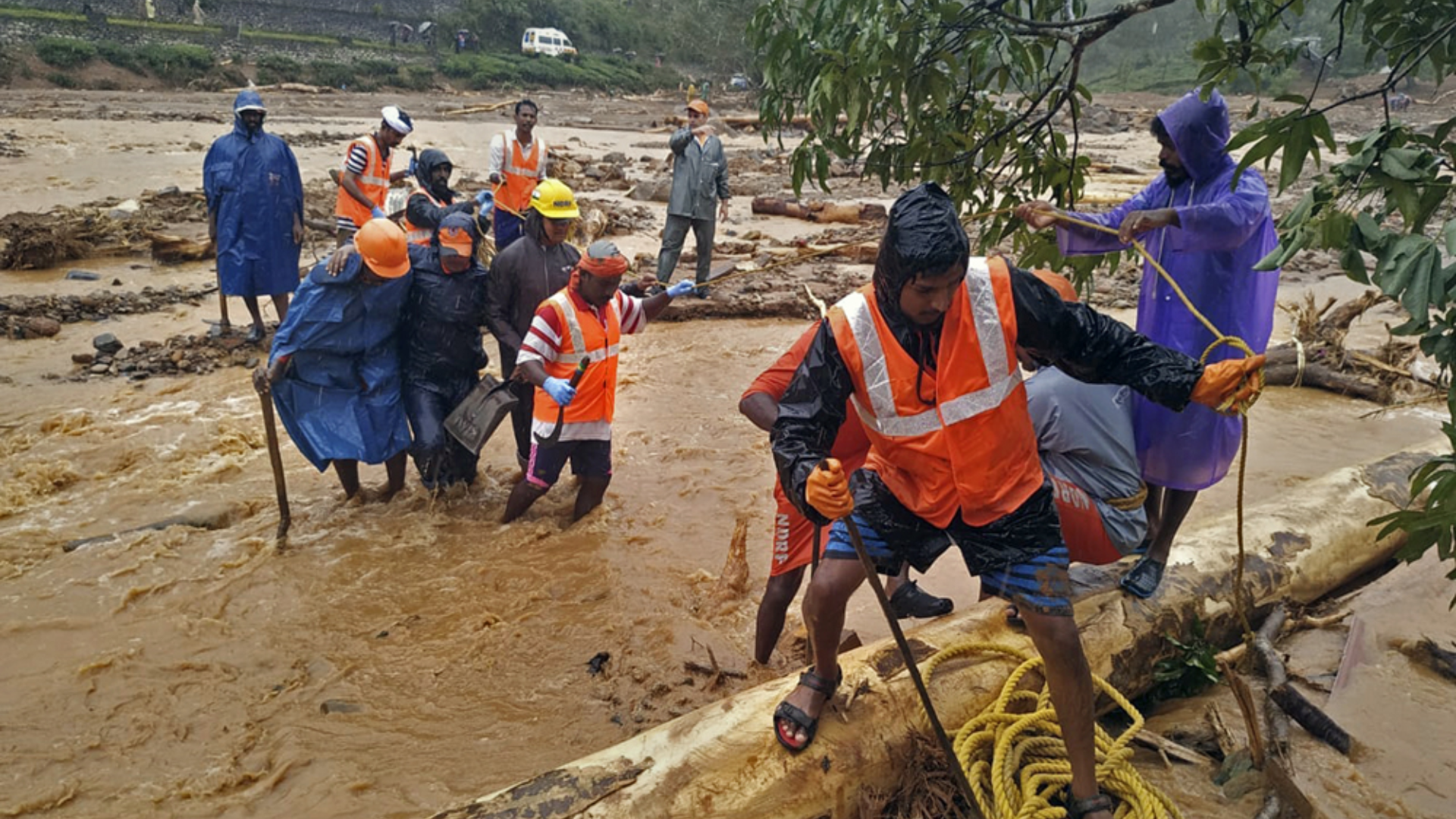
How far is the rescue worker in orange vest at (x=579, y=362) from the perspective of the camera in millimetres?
4672

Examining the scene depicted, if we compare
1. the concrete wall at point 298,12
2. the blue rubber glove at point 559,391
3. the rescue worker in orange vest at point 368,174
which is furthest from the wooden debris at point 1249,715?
the concrete wall at point 298,12

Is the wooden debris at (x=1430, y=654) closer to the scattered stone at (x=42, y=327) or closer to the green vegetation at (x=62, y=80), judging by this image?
the scattered stone at (x=42, y=327)

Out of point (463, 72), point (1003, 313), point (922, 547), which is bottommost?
point (922, 547)

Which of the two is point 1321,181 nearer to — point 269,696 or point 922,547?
point 922,547

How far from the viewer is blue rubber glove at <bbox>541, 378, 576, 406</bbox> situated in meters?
4.55

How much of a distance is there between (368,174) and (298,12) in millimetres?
32752

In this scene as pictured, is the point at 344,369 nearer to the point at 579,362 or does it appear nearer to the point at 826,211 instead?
the point at 579,362

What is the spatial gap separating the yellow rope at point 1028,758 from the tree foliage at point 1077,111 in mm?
952

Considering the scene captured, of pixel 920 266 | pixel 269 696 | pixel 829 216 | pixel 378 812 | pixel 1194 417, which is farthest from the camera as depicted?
pixel 829 216

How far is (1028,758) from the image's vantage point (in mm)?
2840

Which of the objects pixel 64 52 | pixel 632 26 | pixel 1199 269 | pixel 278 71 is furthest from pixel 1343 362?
pixel 632 26

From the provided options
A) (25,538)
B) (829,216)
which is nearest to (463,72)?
(829,216)

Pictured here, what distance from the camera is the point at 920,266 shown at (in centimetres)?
227

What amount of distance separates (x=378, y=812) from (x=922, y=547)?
6.40ft
